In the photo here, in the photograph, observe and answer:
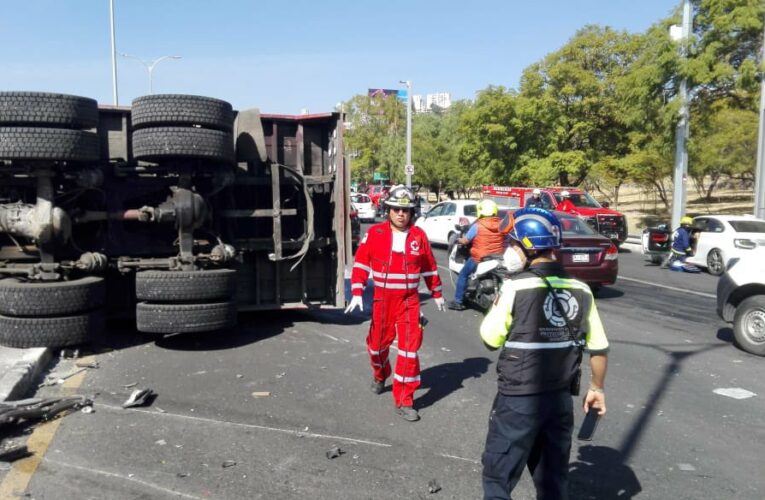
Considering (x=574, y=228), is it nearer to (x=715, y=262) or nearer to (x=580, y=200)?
(x=715, y=262)

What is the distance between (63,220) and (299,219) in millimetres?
2952

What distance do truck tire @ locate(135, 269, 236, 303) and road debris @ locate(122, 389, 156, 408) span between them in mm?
1475

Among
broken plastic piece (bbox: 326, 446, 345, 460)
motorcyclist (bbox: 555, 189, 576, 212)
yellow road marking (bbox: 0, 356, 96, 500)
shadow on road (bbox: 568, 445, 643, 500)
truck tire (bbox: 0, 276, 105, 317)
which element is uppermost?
motorcyclist (bbox: 555, 189, 576, 212)

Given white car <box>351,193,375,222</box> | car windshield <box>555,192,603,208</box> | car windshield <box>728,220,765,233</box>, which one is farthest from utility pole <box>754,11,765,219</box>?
white car <box>351,193,375,222</box>

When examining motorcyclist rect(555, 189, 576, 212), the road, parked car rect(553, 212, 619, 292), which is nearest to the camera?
the road

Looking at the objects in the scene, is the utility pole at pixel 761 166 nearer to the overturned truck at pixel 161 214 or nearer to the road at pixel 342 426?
the road at pixel 342 426

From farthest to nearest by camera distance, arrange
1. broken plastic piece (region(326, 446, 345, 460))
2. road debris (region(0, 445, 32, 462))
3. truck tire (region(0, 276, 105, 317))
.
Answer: truck tire (region(0, 276, 105, 317))
broken plastic piece (region(326, 446, 345, 460))
road debris (region(0, 445, 32, 462))

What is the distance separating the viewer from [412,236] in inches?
229

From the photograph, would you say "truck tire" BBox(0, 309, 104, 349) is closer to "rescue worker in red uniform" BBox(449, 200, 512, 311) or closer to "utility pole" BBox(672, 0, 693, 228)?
"rescue worker in red uniform" BBox(449, 200, 512, 311)

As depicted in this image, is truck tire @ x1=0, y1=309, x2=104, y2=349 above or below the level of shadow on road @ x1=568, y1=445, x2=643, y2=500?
above

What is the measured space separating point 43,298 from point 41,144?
4.82 feet

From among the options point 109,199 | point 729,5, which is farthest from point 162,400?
point 729,5

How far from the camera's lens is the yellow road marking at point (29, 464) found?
158 inches

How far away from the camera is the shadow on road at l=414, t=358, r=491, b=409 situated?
19.7 ft
